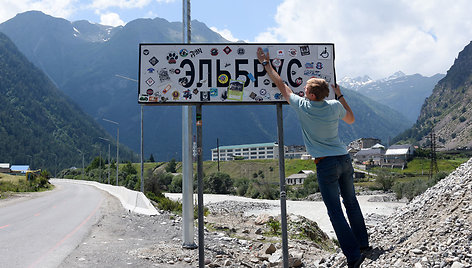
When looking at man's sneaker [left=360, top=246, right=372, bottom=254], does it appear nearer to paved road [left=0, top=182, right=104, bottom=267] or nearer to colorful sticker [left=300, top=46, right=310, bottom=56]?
colorful sticker [left=300, top=46, right=310, bottom=56]

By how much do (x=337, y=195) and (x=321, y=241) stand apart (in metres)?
9.40

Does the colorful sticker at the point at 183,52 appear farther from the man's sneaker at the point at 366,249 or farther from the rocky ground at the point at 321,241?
the rocky ground at the point at 321,241

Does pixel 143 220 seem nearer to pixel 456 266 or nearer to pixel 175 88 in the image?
pixel 175 88

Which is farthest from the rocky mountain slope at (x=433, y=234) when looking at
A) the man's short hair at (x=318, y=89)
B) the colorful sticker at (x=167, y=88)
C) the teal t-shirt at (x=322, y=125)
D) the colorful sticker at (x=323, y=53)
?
the colorful sticker at (x=167, y=88)

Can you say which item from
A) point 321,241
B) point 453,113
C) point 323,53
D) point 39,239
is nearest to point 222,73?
point 323,53

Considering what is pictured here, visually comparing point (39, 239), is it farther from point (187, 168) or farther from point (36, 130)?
point (36, 130)

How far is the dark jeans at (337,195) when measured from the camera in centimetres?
437

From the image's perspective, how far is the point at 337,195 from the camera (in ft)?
14.5

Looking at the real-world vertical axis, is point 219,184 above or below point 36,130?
below

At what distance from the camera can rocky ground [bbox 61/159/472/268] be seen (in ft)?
15.1

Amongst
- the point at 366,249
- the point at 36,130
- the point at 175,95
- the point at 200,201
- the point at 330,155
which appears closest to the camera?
the point at 330,155

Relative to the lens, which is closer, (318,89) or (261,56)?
(318,89)

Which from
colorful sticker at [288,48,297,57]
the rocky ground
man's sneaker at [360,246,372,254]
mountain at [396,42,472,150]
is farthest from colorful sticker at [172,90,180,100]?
mountain at [396,42,472,150]

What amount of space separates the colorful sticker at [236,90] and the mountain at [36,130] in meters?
152
